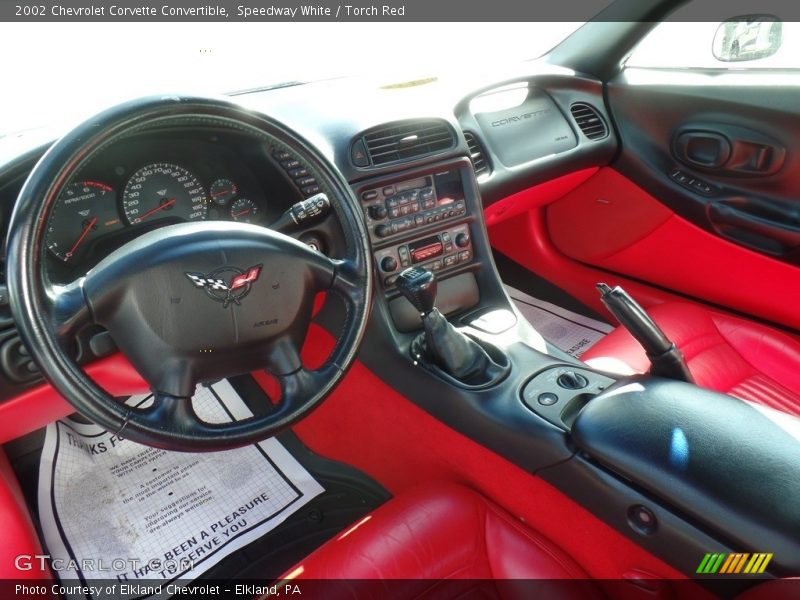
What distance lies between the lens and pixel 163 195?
1.16 meters

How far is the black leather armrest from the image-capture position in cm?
80

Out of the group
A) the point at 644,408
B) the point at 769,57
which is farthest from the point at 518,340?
the point at 769,57

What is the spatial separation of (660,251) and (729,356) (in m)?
0.48

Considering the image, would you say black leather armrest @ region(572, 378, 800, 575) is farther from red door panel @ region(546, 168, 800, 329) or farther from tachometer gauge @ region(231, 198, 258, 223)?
red door panel @ region(546, 168, 800, 329)

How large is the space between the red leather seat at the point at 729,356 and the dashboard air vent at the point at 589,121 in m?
0.59

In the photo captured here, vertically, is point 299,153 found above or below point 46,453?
above

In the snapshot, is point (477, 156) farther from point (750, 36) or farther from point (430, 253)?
point (750, 36)

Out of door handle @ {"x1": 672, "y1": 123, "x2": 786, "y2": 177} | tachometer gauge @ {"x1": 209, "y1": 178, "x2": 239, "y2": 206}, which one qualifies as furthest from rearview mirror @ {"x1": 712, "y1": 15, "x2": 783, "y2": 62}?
tachometer gauge @ {"x1": 209, "y1": 178, "x2": 239, "y2": 206}

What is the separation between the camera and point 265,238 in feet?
2.87

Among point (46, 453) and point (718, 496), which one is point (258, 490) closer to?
point (46, 453)

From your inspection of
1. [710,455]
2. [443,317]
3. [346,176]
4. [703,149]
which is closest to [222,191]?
[346,176]

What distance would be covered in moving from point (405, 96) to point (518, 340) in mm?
630

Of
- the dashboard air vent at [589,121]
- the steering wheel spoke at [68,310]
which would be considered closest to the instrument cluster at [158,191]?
the steering wheel spoke at [68,310]

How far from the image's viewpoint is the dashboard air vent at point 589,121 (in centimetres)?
191
